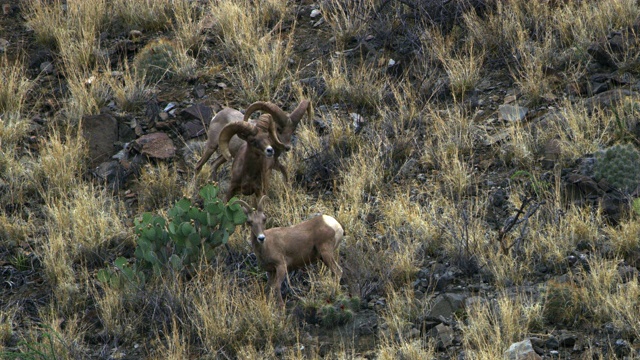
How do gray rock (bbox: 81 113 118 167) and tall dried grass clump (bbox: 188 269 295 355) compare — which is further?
gray rock (bbox: 81 113 118 167)

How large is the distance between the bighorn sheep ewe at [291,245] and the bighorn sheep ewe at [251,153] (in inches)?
31.9

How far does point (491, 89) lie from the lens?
11797 millimetres

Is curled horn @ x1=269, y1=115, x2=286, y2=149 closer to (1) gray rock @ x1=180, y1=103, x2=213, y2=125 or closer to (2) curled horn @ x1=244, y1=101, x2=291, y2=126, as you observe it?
(2) curled horn @ x1=244, y1=101, x2=291, y2=126

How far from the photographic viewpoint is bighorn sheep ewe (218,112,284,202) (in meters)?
9.06

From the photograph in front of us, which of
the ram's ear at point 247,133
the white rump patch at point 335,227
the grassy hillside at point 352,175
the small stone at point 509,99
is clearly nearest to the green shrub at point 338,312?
the grassy hillside at point 352,175

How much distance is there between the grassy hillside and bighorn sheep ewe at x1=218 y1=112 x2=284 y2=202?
441 mm

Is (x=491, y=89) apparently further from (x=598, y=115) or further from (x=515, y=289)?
(x=515, y=289)

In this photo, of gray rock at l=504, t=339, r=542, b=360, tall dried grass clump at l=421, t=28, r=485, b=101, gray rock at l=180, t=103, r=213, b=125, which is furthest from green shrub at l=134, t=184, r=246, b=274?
tall dried grass clump at l=421, t=28, r=485, b=101

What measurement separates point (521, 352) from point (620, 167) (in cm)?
283

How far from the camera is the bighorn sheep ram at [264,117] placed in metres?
9.21

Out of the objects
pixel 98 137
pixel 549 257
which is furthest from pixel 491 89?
pixel 98 137

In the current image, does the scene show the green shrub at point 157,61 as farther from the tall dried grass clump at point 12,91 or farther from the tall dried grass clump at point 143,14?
the tall dried grass clump at point 12,91

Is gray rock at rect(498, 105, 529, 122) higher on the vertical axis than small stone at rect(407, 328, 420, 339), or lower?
lower

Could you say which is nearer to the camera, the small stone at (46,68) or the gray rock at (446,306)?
the gray rock at (446,306)
